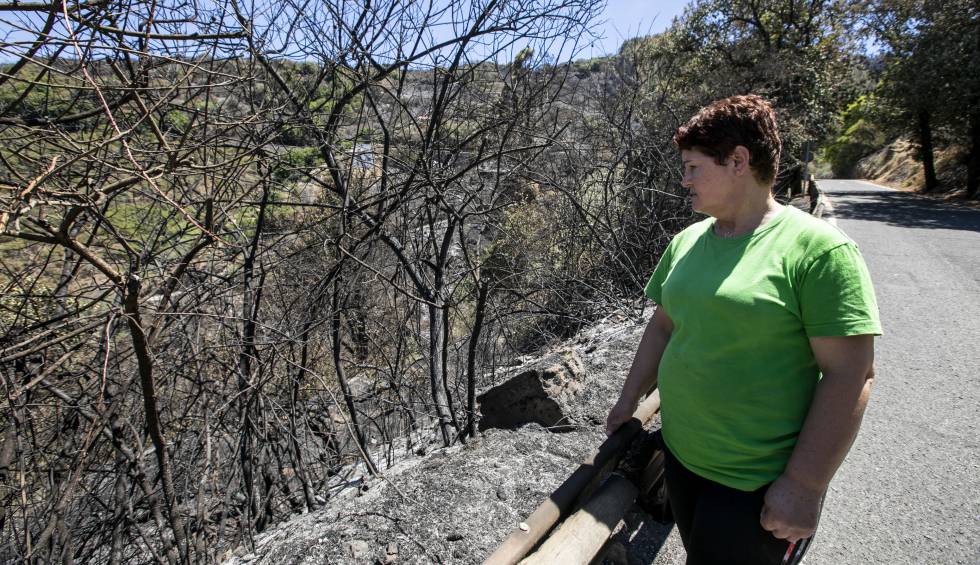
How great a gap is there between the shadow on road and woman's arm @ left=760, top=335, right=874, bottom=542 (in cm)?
1515

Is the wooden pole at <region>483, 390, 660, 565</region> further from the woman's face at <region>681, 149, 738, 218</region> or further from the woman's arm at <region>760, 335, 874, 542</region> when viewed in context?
the woman's face at <region>681, 149, 738, 218</region>

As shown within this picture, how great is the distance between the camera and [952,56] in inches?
772

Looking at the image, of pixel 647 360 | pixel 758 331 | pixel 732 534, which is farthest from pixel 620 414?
pixel 758 331

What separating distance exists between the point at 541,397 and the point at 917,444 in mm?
2536

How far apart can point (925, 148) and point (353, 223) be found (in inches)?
1057

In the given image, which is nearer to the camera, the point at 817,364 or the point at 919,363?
the point at 817,364

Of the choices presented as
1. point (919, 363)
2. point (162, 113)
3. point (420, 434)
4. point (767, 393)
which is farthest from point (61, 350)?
point (919, 363)

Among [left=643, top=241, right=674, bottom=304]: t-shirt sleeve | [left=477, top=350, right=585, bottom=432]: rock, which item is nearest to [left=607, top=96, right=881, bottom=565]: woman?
[left=643, top=241, right=674, bottom=304]: t-shirt sleeve

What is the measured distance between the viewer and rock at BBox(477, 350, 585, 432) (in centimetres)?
356

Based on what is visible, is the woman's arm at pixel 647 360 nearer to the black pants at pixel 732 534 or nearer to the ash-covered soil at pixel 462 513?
the black pants at pixel 732 534

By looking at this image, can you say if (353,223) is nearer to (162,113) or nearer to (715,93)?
(162,113)

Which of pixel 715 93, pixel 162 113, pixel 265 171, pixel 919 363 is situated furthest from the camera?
pixel 715 93

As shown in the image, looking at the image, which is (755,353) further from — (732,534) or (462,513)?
(462,513)

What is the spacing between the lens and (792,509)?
1.49m
